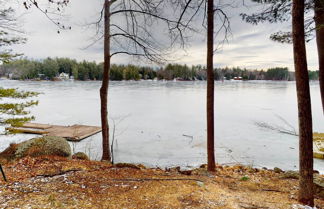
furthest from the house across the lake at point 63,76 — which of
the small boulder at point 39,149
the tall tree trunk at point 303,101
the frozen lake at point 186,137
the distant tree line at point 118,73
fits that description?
the tall tree trunk at point 303,101

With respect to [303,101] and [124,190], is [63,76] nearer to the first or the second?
[124,190]

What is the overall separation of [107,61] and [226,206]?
4221 millimetres

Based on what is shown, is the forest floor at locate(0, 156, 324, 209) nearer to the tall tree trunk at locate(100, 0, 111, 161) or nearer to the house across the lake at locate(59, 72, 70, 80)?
the tall tree trunk at locate(100, 0, 111, 161)

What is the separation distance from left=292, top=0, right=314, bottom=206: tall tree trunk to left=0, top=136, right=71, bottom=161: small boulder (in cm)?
518

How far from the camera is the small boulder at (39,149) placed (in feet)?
16.1

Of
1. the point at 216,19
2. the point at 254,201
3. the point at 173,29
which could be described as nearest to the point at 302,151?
the point at 254,201

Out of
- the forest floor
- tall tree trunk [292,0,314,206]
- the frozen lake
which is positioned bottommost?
the frozen lake

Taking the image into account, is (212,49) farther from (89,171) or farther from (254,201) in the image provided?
(89,171)

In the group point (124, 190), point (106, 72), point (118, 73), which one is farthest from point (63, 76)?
point (124, 190)

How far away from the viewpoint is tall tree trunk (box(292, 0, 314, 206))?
8.03 ft

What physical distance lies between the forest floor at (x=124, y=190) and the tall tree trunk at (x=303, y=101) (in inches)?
13.3

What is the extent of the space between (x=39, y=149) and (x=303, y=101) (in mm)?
5652

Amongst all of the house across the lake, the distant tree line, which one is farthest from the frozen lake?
the house across the lake

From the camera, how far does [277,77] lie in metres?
77.3
